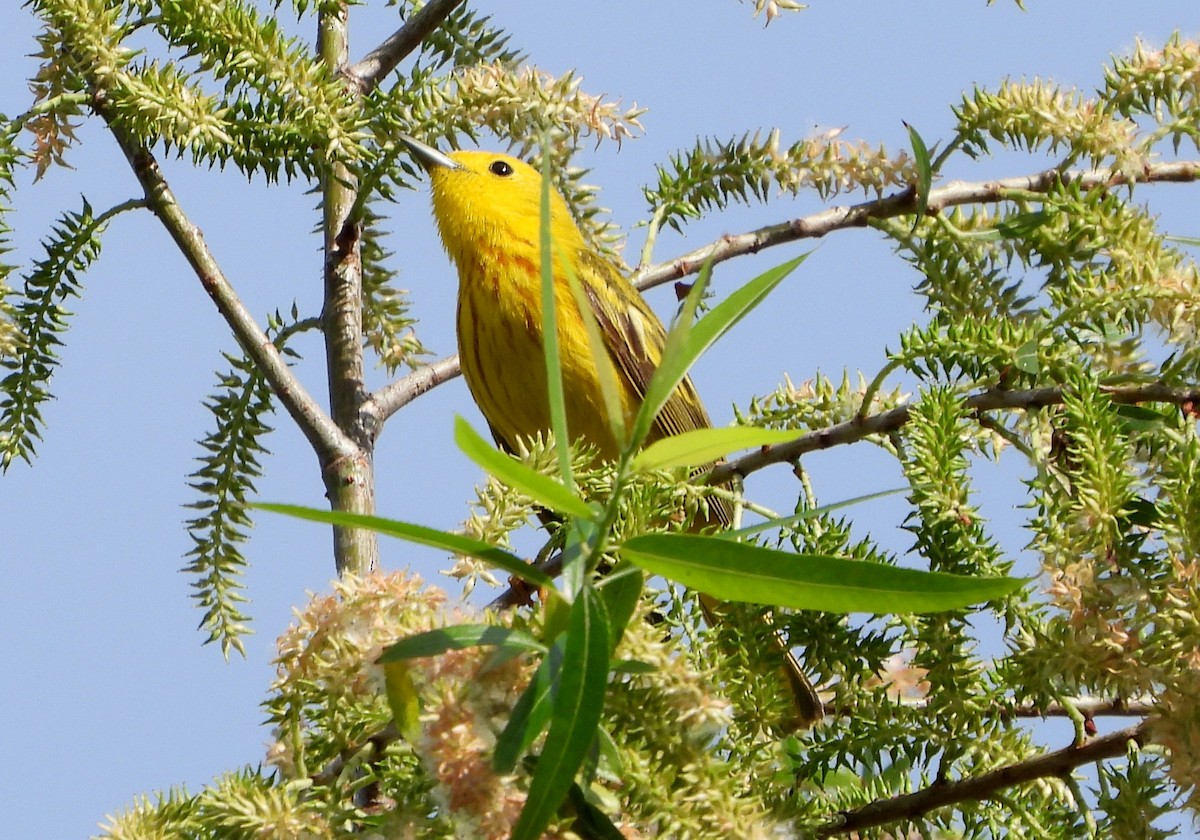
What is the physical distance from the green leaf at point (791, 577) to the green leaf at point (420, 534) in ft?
0.30

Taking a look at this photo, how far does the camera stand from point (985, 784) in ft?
5.58

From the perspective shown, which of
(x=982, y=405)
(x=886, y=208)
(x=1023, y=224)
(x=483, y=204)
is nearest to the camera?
(x=982, y=405)

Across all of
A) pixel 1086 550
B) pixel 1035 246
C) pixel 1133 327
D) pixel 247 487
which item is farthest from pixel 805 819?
pixel 247 487

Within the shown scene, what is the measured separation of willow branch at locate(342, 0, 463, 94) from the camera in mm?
3055

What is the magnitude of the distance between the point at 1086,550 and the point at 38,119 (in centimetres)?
198

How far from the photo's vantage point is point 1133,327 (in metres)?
1.86

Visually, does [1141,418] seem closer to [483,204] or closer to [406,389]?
[406,389]

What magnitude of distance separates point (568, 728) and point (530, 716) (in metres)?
0.07

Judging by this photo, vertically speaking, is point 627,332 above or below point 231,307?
above

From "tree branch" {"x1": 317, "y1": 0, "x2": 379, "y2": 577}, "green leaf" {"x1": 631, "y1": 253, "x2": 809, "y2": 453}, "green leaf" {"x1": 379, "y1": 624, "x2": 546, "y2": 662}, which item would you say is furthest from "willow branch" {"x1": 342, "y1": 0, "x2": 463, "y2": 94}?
"green leaf" {"x1": 379, "y1": 624, "x2": 546, "y2": 662}

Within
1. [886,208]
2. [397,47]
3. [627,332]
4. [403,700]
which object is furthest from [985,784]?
[627,332]

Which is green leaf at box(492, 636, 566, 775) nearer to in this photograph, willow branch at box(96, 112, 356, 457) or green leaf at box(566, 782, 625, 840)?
green leaf at box(566, 782, 625, 840)

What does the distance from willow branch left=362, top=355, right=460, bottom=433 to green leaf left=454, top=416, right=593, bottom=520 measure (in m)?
1.87

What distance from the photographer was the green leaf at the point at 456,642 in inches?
45.2
